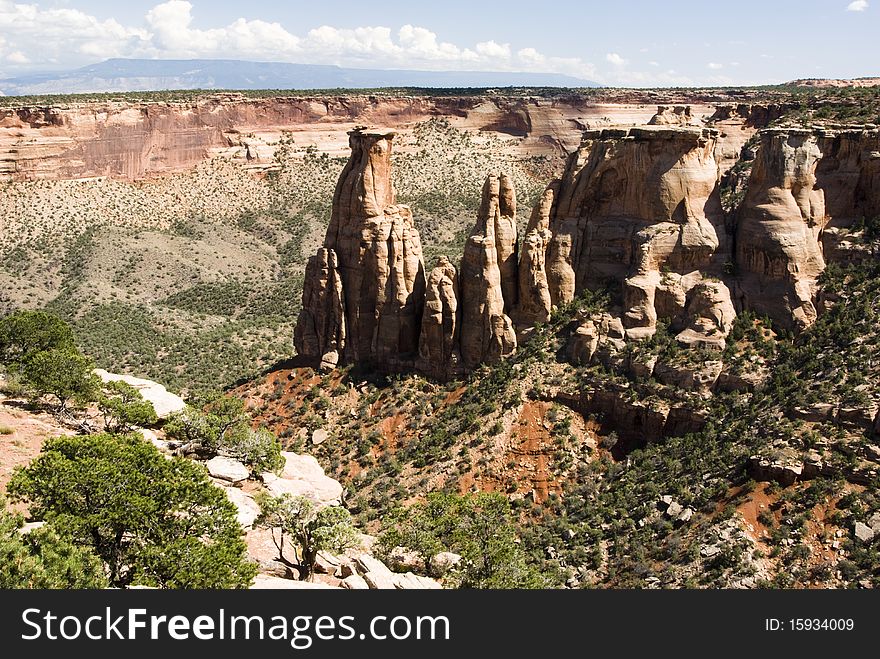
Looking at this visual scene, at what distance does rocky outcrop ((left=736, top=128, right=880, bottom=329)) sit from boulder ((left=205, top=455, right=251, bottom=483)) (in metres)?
30.1

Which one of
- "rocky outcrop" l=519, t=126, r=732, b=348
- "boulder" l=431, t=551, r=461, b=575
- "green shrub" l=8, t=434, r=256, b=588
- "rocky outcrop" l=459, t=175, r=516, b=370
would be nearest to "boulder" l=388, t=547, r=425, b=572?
"boulder" l=431, t=551, r=461, b=575

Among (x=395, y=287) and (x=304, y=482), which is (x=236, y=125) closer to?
(x=395, y=287)

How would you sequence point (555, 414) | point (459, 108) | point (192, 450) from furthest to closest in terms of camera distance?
point (459, 108), point (555, 414), point (192, 450)

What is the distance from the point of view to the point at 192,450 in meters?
40.0

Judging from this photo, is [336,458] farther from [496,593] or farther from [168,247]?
[168,247]

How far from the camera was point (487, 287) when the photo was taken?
4812cm

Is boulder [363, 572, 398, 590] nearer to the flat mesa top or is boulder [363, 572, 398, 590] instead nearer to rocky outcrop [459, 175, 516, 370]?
rocky outcrop [459, 175, 516, 370]

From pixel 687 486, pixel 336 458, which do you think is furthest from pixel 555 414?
pixel 336 458

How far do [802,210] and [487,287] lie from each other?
63.1 ft

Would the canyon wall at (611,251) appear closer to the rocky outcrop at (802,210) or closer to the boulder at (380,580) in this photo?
the rocky outcrop at (802,210)

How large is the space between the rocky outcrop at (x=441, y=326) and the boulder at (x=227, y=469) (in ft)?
53.3

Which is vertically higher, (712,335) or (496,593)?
(712,335)

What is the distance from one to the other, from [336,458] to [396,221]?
1683 cm

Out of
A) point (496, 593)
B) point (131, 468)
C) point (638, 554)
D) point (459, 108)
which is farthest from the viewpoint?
point (459, 108)
